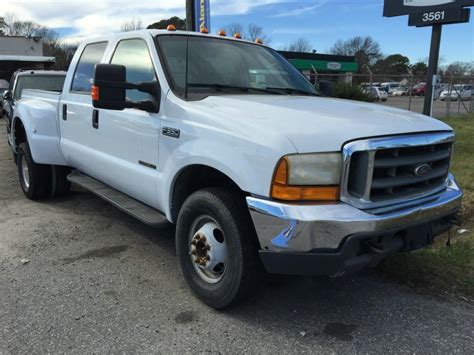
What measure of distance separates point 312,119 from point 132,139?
5.83ft

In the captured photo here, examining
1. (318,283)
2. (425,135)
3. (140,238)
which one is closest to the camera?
(425,135)

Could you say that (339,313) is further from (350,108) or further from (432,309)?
(350,108)

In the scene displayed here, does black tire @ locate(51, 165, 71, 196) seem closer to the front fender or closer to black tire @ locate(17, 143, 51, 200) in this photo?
black tire @ locate(17, 143, 51, 200)

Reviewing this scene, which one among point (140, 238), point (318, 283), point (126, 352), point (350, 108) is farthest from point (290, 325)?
point (140, 238)

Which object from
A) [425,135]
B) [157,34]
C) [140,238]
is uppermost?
[157,34]

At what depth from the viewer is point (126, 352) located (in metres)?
2.95

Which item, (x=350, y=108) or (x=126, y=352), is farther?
(x=350, y=108)

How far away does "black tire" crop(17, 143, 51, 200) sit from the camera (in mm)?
6147

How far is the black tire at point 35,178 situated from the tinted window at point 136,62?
225 cm

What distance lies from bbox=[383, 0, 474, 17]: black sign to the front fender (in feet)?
24.1

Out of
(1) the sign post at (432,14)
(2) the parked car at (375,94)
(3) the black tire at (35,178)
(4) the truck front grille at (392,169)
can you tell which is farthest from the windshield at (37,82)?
(2) the parked car at (375,94)

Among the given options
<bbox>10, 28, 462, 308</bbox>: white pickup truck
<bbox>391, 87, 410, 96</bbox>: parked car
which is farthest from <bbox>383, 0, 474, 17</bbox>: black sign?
<bbox>391, 87, 410, 96</bbox>: parked car

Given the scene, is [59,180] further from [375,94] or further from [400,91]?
[400,91]

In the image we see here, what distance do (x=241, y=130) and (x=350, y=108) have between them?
0.95 meters
